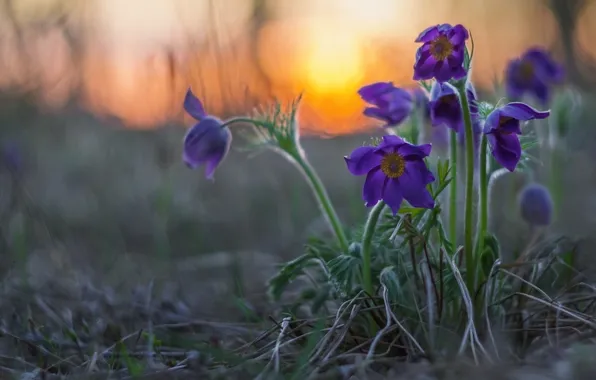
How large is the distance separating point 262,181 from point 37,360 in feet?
10.3

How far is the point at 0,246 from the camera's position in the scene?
2.59 meters

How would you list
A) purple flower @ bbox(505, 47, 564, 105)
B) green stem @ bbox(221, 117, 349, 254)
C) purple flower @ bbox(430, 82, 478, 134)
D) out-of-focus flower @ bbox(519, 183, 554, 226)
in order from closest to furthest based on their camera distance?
purple flower @ bbox(430, 82, 478, 134)
green stem @ bbox(221, 117, 349, 254)
out-of-focus flower @ bbox(519, 183, 554, 226)
purple flower @ bbox(505, 47, 564, 105)

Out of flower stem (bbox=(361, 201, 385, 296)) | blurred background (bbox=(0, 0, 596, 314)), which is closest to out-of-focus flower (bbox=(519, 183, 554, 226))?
blurred background (bbox=(0, 0, 596, 314))

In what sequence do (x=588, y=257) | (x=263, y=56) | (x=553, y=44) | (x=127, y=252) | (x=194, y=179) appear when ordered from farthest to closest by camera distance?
1. (x=553, y=44)
2. (x=194, y=179)
3. (x=263, y=56)
4. (x=127, y=252)
5. (x=588, y=257)

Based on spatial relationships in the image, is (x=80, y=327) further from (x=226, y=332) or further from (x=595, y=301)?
(x=595, y=301)

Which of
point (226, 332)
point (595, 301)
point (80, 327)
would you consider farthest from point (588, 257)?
point (80, 327)

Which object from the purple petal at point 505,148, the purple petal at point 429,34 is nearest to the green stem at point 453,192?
the purple petal at point 505,148

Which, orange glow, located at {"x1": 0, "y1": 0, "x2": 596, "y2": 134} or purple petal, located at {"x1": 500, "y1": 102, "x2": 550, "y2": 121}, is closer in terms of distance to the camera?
purple petal, located at {"x1": 500, "y1": 102, "x2": 550, "y2": 121}

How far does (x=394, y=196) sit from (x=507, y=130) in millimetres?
255

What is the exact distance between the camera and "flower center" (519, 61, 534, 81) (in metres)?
2.37

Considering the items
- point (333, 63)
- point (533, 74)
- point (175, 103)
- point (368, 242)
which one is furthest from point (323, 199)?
point (333, 63)

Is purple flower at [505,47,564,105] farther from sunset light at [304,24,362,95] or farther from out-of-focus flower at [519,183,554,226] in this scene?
sunset light at [304,24,362,95]

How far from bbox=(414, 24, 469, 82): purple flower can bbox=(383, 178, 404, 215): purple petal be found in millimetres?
219

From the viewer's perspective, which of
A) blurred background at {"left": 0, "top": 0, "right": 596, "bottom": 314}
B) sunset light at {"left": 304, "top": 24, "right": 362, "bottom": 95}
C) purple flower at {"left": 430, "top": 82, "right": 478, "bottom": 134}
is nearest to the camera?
purple flower at {"left": 430, "top": 82, "right": 478, "bottom": 134}
